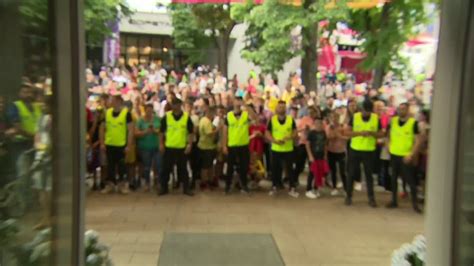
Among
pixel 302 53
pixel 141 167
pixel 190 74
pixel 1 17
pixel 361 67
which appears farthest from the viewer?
pixel 190 74

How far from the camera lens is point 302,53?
15.1 metres

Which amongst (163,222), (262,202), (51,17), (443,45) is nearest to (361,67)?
(262,202)

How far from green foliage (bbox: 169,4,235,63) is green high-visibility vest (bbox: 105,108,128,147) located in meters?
12.3

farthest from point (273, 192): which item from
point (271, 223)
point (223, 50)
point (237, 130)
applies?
point (223, 50)

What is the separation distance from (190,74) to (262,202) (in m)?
15.3

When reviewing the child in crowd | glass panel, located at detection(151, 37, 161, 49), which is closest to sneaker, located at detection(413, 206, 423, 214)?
the child in crowd

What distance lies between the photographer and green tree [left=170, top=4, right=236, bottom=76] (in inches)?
910

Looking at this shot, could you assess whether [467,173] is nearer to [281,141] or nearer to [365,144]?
[365,144]

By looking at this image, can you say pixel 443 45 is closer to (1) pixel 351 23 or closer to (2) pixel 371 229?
(2) pixel 371 229

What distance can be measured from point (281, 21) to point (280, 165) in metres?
4.65

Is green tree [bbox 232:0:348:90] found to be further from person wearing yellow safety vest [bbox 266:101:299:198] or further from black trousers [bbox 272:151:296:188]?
black trousers [bbox 272:151:296:188]

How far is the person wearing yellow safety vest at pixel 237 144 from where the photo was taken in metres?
10.1

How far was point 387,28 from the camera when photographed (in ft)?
40.7

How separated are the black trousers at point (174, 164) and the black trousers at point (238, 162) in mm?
758
